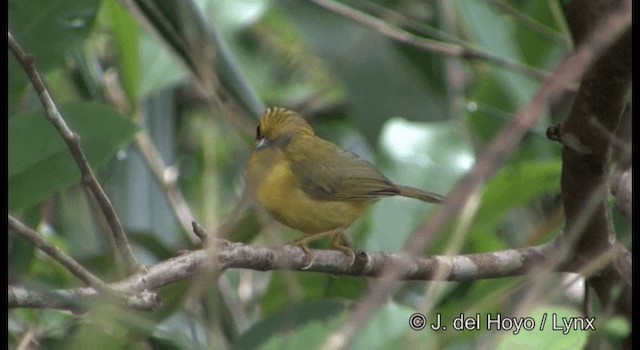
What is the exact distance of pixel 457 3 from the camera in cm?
390

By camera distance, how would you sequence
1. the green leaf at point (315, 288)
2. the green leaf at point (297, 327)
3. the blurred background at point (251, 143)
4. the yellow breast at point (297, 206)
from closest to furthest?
the green leaf at point (297, 327) < the blurred background at point (251, 143) < the green leaf at point (315, 288) < the yellow breast at point (297, 206)

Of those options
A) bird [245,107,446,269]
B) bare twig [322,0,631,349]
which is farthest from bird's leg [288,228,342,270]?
A: bare twig [322,0,631,349]

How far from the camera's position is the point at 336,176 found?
340 cm

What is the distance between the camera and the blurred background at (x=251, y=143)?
237 centimetres

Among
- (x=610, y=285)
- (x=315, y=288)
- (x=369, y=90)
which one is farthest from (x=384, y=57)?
(x=610, y=285)

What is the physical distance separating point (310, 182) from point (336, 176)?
0.09 metres

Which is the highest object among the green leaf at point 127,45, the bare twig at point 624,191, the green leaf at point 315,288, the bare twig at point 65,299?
the green leaf at point 127,45

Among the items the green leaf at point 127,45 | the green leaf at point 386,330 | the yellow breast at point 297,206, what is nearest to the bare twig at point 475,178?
the green leaf at point 386,330

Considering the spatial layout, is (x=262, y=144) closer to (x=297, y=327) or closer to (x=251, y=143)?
(x=251, y=143)

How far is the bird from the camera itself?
10.6ft

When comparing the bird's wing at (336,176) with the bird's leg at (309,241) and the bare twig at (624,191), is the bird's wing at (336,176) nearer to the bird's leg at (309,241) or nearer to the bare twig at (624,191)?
the bird's leg at (309,241)

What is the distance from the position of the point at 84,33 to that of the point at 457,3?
1.53 meters

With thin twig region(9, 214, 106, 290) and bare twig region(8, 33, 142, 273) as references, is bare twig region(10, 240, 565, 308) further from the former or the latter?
thin twig region(9, 214, 106, 290)

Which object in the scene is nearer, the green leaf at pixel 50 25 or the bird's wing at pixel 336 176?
the green leaf at pixel 50 25
